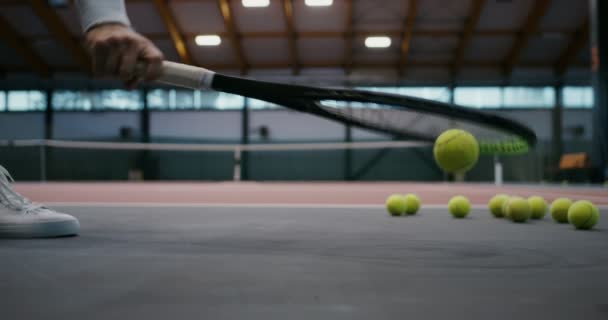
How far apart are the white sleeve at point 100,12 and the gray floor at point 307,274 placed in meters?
0.65

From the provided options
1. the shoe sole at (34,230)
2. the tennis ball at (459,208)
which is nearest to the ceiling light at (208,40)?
the tennis ball at (459,208)

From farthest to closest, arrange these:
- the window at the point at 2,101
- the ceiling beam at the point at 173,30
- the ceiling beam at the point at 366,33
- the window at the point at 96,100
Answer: the window at the point at 2,101
the window at the point at 96,100
the ceiling beam at the point at 366,33
the ceiling beam at the point at 173,30

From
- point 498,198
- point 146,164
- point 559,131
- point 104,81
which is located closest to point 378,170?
point 559,131

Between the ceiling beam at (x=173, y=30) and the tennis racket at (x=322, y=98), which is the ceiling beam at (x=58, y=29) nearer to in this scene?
the ceiling beam at (x=173, y=30)

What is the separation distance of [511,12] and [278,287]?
47.2ft

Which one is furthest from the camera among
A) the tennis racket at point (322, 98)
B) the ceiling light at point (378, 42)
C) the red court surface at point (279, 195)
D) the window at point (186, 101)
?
the window at point (186, 101)

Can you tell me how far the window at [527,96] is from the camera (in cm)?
1590

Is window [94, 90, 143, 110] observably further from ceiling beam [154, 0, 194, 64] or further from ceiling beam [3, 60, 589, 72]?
ceiling beam [3, 60, 589, 72]

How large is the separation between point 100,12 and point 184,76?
0.38 m

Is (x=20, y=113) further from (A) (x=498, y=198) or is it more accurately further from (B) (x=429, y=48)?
(A) (x=498, y=198)

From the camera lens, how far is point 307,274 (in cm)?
123

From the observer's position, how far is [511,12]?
44.5 ft

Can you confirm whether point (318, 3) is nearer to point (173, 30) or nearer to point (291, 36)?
point (291, 36)

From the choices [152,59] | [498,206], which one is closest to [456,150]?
[498,206]
